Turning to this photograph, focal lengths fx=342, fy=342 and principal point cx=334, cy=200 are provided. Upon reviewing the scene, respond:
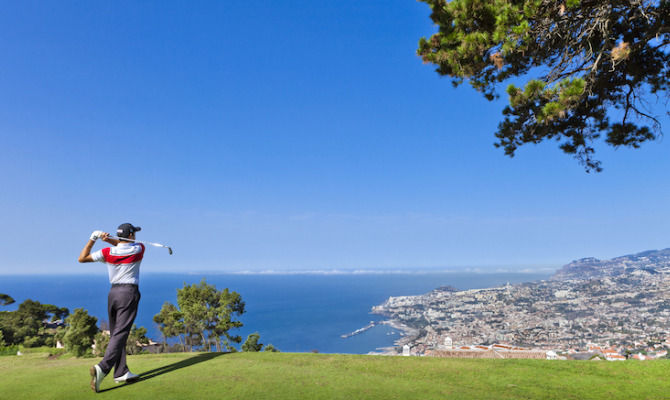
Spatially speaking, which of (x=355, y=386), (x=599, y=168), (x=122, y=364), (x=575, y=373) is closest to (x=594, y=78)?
(x=599, y=168)

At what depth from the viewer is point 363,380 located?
3.89 meters

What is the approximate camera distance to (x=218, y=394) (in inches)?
135

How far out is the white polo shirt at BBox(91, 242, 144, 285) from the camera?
403 centimetres

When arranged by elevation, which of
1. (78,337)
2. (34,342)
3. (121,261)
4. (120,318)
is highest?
(121,261)

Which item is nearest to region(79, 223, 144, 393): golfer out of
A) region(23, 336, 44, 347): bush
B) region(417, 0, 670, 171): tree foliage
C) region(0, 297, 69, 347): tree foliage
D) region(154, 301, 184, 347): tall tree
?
region(417, 0, 670, 171): tree foliage

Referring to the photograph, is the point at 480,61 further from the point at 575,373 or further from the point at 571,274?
the point at 571,274

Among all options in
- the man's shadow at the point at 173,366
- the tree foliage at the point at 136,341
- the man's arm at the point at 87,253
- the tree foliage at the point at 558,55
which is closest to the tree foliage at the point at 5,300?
the tree foliage at the point at 136,341

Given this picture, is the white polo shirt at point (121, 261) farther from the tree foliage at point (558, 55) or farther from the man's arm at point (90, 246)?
the tree foliage at point (558, 55)

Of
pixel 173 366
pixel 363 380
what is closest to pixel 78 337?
pixel 173 366

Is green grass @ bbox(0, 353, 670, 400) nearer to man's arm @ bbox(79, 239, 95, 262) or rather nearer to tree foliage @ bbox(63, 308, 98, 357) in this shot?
man's arm @ bbox(79, 239, 95, 262)

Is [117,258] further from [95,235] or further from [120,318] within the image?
[120,318]

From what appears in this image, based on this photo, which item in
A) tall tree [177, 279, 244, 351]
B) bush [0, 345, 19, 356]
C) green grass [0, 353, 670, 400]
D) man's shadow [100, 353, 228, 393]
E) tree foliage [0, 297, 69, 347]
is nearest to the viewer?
green grass [0, 353, 670, 400]

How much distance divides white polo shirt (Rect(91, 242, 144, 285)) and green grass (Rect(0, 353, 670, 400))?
120 centimetres

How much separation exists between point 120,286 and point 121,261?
0.98ft
